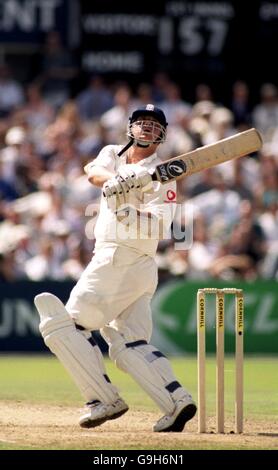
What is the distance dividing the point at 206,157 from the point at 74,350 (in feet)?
4.40

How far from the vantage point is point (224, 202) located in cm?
1451

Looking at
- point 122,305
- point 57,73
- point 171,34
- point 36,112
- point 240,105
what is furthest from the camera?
point 240,105

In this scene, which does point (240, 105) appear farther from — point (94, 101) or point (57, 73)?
point (57, 73)

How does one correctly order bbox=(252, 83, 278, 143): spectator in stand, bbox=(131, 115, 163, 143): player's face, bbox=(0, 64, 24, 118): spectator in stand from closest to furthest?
1. bbox=(131, 115, 163, 143): player's face
2. bbox=(0, 64, 24, 118): spectator in stand
3. bbox=(252, 83, 278, 143): spectator in stand

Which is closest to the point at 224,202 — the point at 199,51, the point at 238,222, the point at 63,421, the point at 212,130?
the point at 238,222

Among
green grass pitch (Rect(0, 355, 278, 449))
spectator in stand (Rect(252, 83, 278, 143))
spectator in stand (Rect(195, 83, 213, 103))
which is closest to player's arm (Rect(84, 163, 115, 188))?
green grass pitch (Rect(0, 355, 278, 449))

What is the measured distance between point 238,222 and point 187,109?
2.65 m

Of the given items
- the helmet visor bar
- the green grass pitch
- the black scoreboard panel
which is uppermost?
the black scoreboard panel

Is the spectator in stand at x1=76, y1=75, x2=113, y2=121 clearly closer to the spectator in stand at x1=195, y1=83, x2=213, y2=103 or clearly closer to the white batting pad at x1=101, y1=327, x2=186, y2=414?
the spectator in stand at x1=195, y1=83, x2=213, y2=103

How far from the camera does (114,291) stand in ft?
25.0

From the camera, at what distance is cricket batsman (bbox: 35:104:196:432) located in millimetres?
7516

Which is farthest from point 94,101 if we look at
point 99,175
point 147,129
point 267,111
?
point 99,175

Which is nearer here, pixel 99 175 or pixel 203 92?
pixel 99 175

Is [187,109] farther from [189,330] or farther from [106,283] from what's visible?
[106,283]
